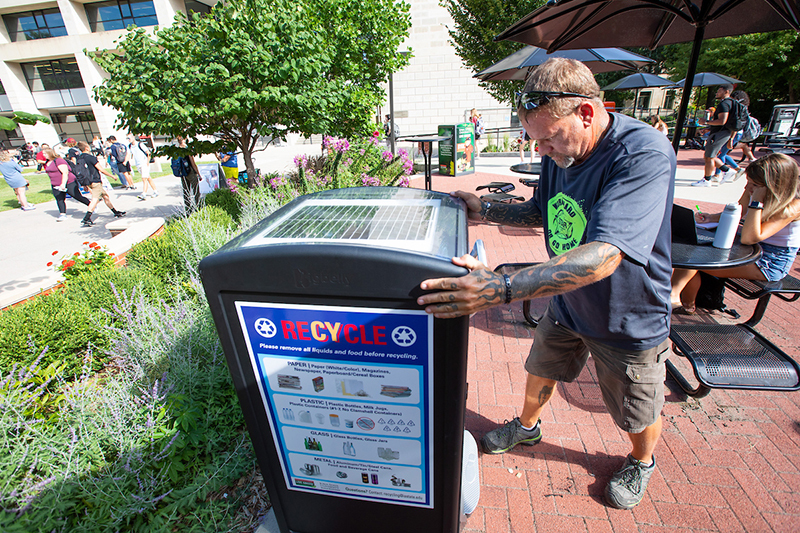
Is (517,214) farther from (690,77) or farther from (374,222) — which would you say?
(690,77)

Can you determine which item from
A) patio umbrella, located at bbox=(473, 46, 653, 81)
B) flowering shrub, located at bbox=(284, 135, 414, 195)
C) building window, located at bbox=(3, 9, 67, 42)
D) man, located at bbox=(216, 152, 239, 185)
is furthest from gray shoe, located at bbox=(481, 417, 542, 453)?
building window, located at bbox=(3, 9, 67, 42)

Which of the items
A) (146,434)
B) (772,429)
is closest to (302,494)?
(146,434)

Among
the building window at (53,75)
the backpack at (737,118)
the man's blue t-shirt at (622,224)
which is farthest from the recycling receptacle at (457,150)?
the building window at (53,75)

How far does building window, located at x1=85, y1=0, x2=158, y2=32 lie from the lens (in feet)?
88.9

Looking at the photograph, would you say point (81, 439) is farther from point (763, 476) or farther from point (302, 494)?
point (763, 476)

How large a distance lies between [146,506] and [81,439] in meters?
0.51

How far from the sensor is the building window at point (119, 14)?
88.9ft

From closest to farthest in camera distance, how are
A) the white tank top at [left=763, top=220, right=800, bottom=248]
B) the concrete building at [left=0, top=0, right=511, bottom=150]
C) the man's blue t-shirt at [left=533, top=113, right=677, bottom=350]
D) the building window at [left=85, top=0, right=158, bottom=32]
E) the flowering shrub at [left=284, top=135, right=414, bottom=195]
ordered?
the man's blue t-shirt at [left=533, top=113, right=677, bottom=350] → the white tank top at [left=763, top=220, right=800, bottom=248] → the flowering shrub at [left=284, top=135, right=414, bottom=195] → the concrete building at [left=0, top=0, right=511, bottom=150] → the building window at [left=85, top=0, right=158, bottom=32]

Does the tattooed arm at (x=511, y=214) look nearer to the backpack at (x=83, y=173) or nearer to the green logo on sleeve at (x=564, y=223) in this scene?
the green logo on sleeve at (x=564, y=223)

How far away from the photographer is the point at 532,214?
2123mm

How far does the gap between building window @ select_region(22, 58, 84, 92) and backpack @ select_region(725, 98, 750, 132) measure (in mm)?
39805

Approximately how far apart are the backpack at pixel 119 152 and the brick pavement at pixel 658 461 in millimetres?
14487

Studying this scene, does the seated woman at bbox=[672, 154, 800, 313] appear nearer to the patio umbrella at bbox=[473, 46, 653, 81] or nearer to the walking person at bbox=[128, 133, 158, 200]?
the patio umbrella at bbox=[473, 46, 653, 81]

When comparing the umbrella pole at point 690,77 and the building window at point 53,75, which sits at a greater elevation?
the building window at point 53,75
